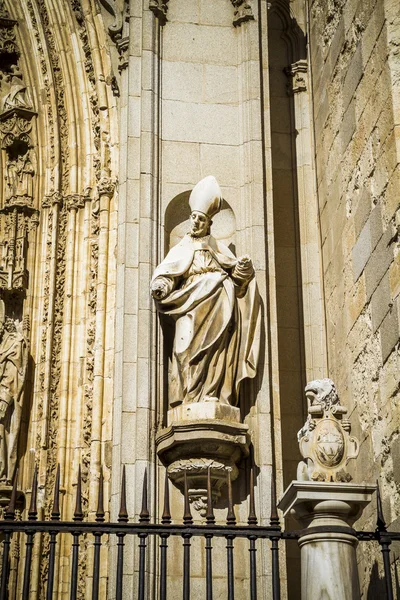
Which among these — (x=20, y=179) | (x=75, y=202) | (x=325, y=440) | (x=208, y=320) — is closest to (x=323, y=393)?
(x=325, y=440)

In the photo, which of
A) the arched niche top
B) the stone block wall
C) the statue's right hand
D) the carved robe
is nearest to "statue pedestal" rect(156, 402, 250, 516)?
the carved robe

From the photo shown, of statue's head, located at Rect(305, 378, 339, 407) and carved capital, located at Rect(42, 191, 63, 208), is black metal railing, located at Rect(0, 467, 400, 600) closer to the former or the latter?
statue's head, located at Rect(305, 378, 339, 407)

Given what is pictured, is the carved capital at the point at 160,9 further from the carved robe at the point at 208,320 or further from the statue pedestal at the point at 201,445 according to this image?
the statue pedestal at the point at 201,445

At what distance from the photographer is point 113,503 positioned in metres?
8.87

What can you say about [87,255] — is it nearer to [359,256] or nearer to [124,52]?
[124,52]

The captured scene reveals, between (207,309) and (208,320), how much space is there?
0.09m

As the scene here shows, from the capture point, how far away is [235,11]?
420 inches

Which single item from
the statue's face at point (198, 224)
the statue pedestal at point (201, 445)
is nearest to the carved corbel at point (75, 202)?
the statue's face at point (198, 224)

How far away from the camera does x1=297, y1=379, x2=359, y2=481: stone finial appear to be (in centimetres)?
683

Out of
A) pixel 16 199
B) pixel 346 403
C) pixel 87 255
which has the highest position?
pixel 16 199

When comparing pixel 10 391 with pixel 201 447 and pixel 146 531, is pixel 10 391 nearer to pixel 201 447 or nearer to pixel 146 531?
pixel 201 447

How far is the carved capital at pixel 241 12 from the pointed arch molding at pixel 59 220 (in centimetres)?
182

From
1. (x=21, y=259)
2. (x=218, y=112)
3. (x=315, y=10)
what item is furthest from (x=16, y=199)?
(x=315, y=10)

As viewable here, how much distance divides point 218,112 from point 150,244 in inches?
61.0
